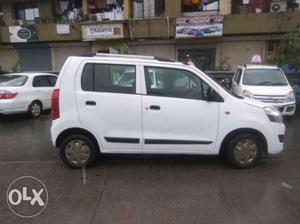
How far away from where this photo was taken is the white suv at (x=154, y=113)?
548 centimetres

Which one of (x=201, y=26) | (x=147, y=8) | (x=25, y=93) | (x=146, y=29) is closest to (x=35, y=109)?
(x=25, y=93)

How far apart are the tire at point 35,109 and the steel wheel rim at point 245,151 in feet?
23.6

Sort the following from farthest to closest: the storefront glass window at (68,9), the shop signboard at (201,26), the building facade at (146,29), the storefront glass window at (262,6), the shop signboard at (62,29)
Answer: the storefront glass window at (68,9) → the shop signboard at (62,29) → the storefront glass window at (262,6) → the building facade at (146,29) → the shop signboard at (201,26)

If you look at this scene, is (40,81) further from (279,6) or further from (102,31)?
(279,6)

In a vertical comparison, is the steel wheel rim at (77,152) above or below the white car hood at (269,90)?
below

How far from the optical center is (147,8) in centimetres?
2011

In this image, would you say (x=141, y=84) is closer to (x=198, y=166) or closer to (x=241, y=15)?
(x=198, y=166)

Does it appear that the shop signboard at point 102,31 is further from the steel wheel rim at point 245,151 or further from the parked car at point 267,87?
the steel wheel rim at point 245,151

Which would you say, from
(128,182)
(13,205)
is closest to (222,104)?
(128,182)

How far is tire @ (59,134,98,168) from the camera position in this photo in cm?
563

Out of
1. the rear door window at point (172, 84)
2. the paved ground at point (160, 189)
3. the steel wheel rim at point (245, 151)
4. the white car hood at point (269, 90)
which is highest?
the rear door window at point (172, 84)

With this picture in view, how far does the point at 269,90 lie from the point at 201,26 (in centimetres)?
922

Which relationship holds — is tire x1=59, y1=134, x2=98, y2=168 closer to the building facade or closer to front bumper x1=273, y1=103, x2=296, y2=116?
front bumper x1=273, y1=103, x2=296, y2=116

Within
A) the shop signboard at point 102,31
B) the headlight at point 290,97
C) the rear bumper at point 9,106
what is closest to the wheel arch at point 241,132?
the headlight at point 290,97
